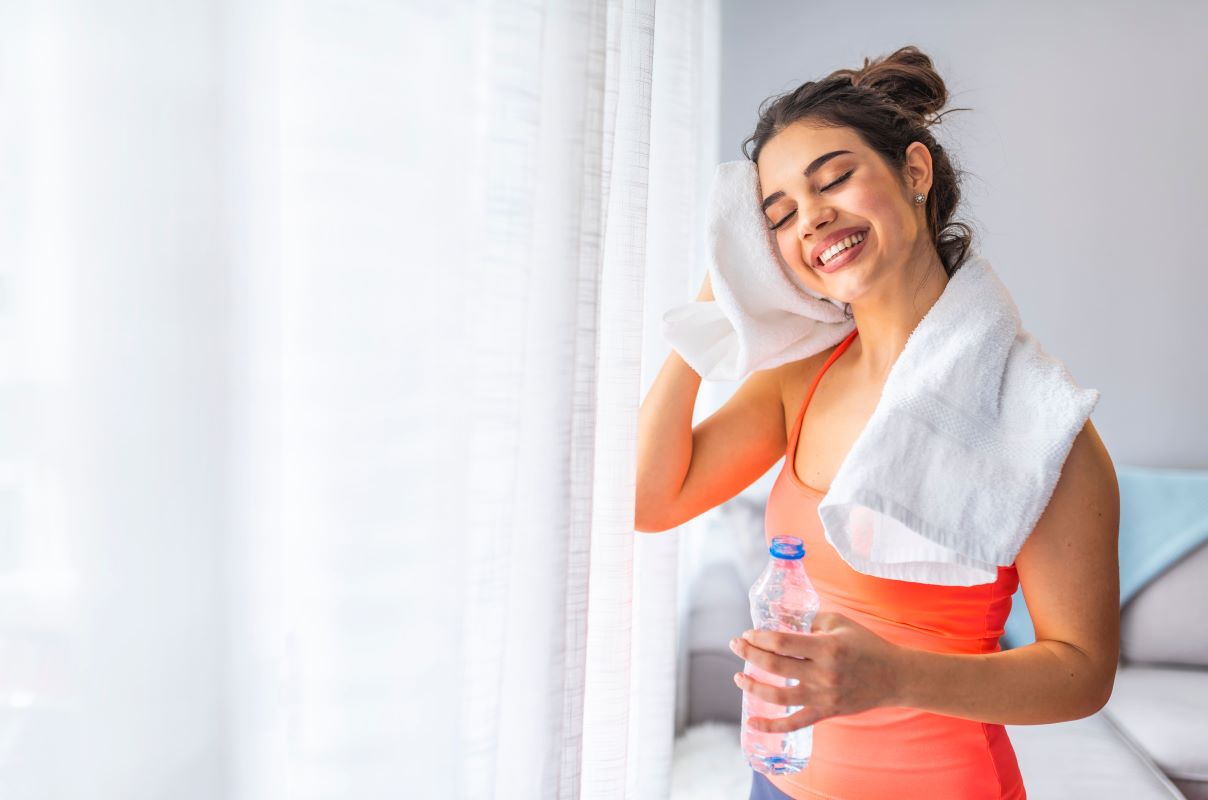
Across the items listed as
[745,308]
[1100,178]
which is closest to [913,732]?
[745,308]

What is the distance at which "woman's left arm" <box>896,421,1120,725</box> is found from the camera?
29.0 inches

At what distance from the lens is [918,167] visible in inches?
38.2

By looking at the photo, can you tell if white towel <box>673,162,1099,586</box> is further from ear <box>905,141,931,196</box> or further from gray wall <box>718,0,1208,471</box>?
gray wall <box>718,0,1208,471</box>

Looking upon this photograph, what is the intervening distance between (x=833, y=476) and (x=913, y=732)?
0.29 meters

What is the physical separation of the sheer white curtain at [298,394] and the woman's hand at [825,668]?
0.64 feet

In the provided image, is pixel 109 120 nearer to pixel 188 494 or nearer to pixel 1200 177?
pixel 188 494

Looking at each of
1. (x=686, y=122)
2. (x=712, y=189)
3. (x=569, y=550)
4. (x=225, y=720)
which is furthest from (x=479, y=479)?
(x=686, y=122)

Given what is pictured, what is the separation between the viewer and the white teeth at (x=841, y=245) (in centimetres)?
93

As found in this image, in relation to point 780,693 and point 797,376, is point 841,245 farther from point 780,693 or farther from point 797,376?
point 780,693

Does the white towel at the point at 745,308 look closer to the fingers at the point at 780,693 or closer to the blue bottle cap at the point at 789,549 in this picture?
the blue bottle cap at the point at 789,549

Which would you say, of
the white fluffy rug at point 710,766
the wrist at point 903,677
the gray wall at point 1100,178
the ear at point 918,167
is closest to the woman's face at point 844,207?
the ear at point 918,167

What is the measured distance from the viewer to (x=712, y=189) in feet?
3.35

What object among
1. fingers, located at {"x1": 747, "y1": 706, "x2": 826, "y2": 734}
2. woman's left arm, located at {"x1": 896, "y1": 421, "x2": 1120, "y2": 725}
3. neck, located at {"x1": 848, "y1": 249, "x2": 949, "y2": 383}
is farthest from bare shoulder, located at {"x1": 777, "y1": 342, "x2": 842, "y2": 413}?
fingers, located at {"x1": 747, "y1": 706, "x2": 826, "y2": 734}

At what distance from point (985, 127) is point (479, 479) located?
249cm
